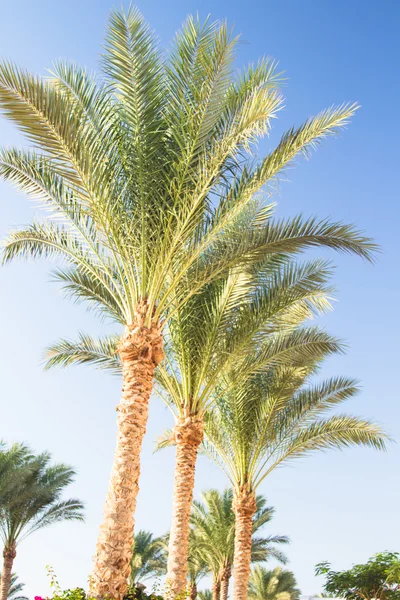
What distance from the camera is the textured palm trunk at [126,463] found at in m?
7.42

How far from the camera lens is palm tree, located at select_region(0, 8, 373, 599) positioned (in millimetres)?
8477

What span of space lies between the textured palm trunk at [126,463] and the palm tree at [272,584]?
27.6 m

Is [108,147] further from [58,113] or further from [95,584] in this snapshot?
[95,584]

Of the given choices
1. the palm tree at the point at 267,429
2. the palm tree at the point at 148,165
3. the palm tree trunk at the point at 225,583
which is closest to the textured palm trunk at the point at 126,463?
the palm tree at the point at 148,165

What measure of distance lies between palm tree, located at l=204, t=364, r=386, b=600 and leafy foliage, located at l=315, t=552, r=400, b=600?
4.42 metres

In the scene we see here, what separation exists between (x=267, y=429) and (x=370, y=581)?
6.41m

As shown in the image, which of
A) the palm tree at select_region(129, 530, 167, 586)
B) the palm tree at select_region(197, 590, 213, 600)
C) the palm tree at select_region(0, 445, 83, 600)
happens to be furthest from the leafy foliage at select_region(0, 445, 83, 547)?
the palm tree at select_region(197, 590, 213, 600)

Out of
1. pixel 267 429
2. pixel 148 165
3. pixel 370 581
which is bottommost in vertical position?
Answer: pixel 370 581

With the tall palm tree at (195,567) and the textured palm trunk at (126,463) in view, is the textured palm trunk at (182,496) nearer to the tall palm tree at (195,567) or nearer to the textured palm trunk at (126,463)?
the textured palm trunk at (126,463)

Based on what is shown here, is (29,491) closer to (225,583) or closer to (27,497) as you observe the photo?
(27,497)

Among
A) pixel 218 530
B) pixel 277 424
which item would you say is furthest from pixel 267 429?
pixel 218 530

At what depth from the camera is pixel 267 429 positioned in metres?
14.8

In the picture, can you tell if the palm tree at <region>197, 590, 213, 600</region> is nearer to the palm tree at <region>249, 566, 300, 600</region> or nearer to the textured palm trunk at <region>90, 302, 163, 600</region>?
the palm tree at <region>249, 566, 300, 600</region>

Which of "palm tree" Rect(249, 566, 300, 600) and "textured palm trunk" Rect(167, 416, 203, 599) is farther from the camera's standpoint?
"palm tree" Rect(249, 566, 300, 600)
